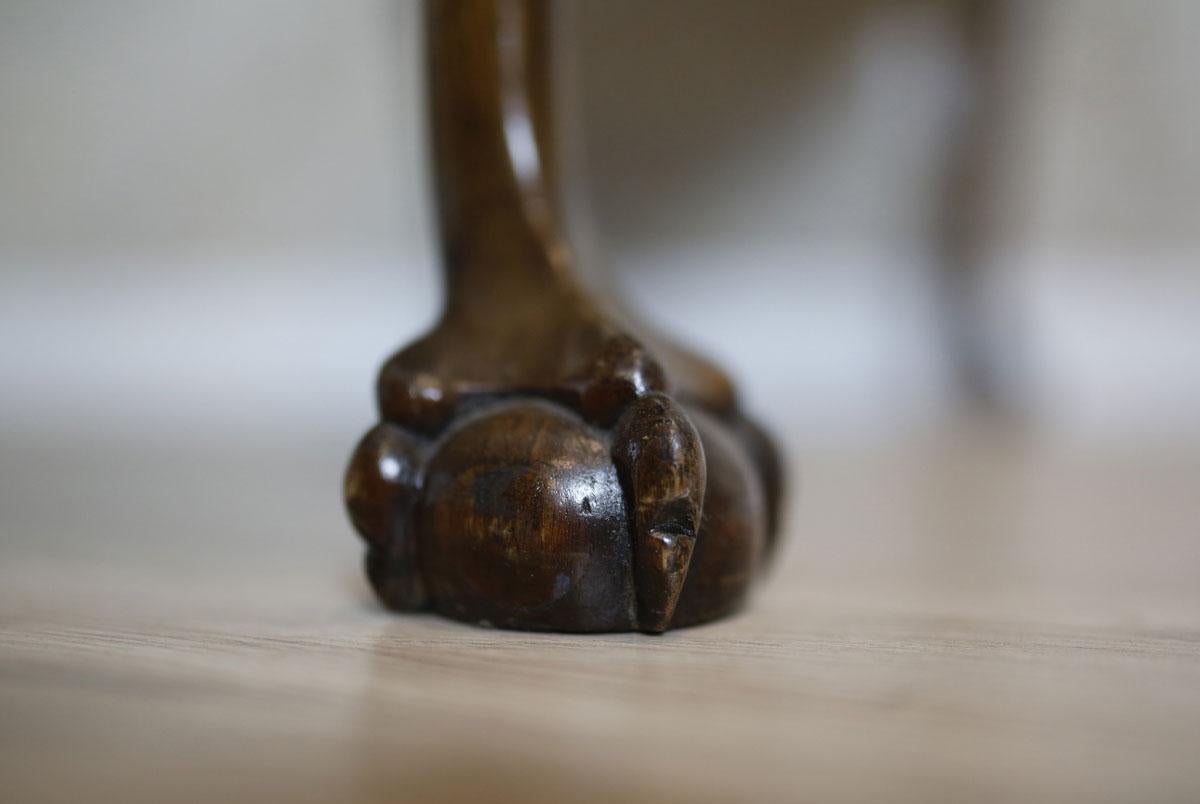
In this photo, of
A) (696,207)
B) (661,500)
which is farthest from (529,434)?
(696,207)

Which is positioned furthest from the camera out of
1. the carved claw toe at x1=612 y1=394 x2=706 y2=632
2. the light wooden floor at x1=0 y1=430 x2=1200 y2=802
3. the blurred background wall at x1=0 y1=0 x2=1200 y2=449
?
the blurred background wall at x1=0 y1=0 x2=1200 y2=449

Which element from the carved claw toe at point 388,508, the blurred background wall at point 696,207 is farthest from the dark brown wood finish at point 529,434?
the blurred background wall at point 696,207

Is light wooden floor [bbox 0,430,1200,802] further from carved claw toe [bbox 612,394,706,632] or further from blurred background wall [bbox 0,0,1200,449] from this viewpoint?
blurred background wall [bbox 0,0,1200,449]

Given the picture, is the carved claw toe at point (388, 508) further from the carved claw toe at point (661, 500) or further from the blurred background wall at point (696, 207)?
the blurred background wall at point (696, 207)

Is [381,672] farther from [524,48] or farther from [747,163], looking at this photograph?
[747,163]

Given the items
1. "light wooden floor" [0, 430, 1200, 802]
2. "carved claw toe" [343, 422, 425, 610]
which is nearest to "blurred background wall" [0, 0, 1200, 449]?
"light wooden floor" [0, 430, 1200, 802]
